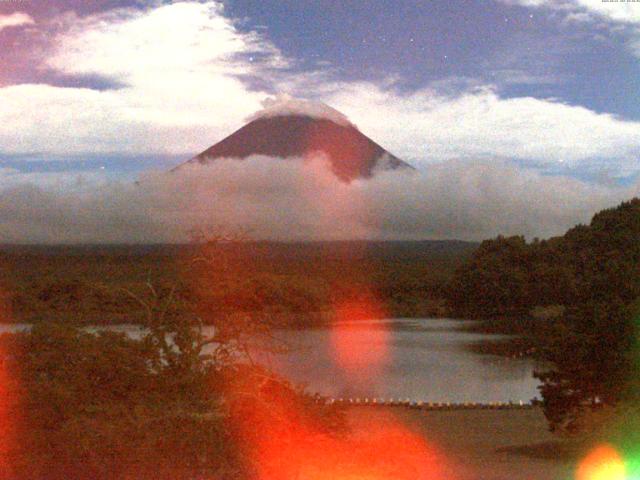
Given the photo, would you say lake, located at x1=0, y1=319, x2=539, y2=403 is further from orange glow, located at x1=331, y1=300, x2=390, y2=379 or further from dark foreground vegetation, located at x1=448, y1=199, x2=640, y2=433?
dark foreground vegetation, located at x1=448, y1=199, x2=640, y2=433

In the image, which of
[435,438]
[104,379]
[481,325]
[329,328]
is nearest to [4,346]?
[104,379]

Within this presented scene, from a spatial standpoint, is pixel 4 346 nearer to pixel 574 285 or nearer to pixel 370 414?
pixel 370 414

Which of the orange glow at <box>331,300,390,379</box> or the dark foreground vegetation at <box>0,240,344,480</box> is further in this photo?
the orange glow at <box>331,300,390,379</box>

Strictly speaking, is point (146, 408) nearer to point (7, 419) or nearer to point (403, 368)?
point (7, 419)

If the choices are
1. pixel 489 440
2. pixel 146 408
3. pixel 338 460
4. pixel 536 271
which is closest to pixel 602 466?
pixel 489 440

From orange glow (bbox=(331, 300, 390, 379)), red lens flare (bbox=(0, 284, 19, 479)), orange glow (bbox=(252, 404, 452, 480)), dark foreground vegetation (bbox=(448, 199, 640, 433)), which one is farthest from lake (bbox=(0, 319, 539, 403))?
dark foreground vegetation (bbox=(448, 199, 640, 433))

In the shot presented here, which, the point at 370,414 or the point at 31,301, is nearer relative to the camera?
the point at 370,414

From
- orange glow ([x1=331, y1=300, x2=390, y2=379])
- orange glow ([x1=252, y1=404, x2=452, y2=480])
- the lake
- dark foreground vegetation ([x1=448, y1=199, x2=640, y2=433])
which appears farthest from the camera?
dark foreground vegetation ([x1=448, y1=199, x2=640, y2=433])
